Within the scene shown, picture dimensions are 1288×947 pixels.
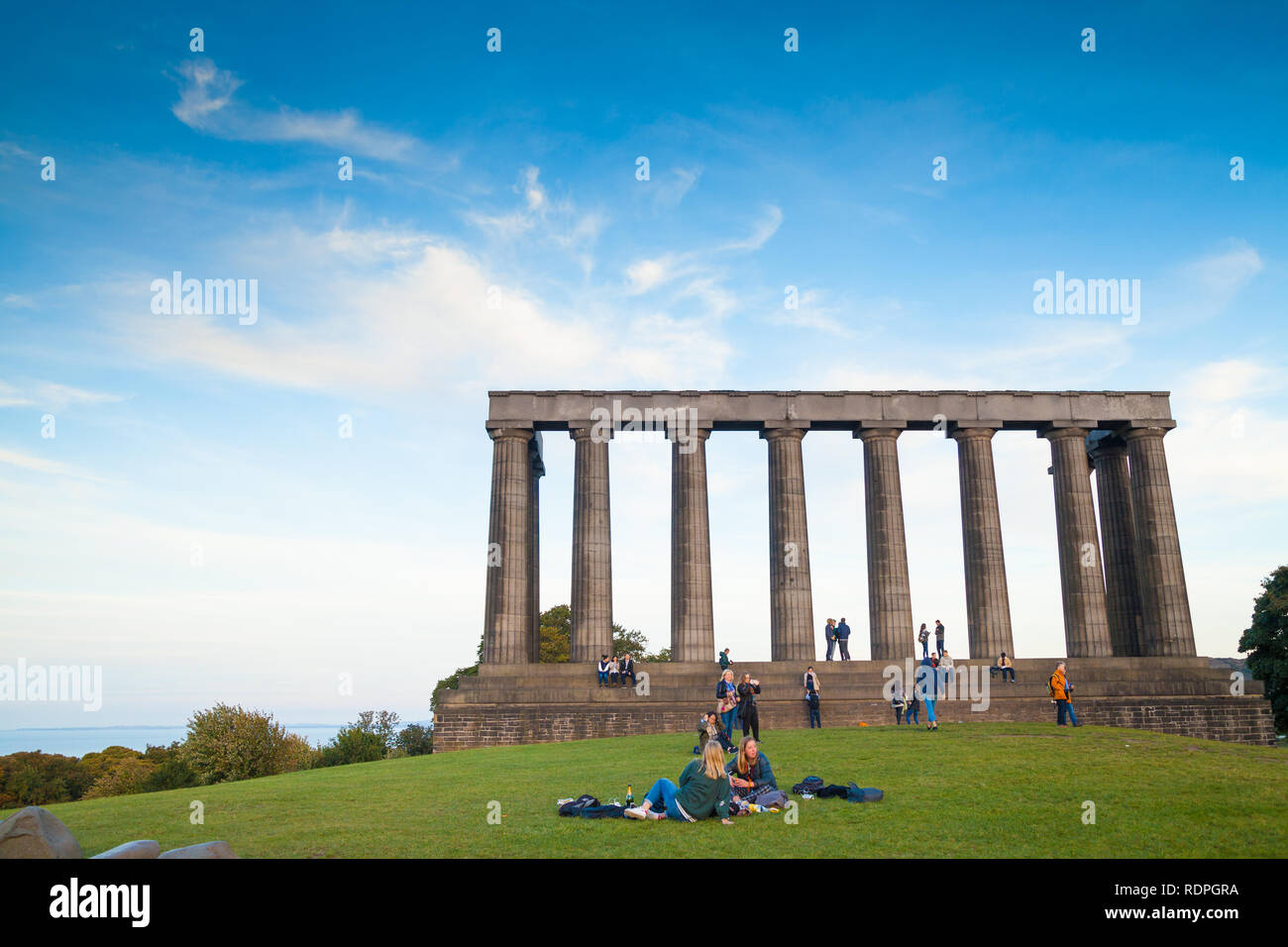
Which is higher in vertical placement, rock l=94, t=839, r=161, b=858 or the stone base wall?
rock l=94, t=839, r=161, b=858

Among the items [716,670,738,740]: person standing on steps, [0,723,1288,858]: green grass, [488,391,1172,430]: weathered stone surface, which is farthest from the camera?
[488,391,1172,430]: weathered stone surface

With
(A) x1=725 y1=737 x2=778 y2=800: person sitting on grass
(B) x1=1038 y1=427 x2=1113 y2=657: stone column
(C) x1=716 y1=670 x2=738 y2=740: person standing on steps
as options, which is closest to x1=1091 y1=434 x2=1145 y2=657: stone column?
(B) x1=1038 y1=427 x2=1113 y2=657: stone column

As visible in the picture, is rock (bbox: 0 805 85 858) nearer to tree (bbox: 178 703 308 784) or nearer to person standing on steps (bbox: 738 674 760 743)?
person standing on steps (bbox: 738 674 760 743)

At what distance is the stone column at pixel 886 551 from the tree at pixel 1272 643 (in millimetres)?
28669

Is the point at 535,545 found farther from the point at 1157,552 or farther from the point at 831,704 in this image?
the point at 1157,552

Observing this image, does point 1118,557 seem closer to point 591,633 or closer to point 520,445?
point 591,633

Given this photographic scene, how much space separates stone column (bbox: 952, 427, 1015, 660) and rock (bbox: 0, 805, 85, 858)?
44.7 m

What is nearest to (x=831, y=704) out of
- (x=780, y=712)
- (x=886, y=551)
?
(x=780, y=712)

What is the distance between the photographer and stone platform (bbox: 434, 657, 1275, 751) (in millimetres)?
40656

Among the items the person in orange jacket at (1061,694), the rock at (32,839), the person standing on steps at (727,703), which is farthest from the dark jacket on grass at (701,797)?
the person in orange jacket at (1061,694)

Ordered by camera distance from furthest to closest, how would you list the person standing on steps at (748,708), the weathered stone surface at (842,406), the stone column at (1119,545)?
the stone column at (1119,545) < the weathered stone surface at (842,406) < the person standing on steps at (748,708)

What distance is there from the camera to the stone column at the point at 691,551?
1869 inches

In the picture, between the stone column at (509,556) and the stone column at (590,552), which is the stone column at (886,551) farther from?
the stone column at (509,556)
